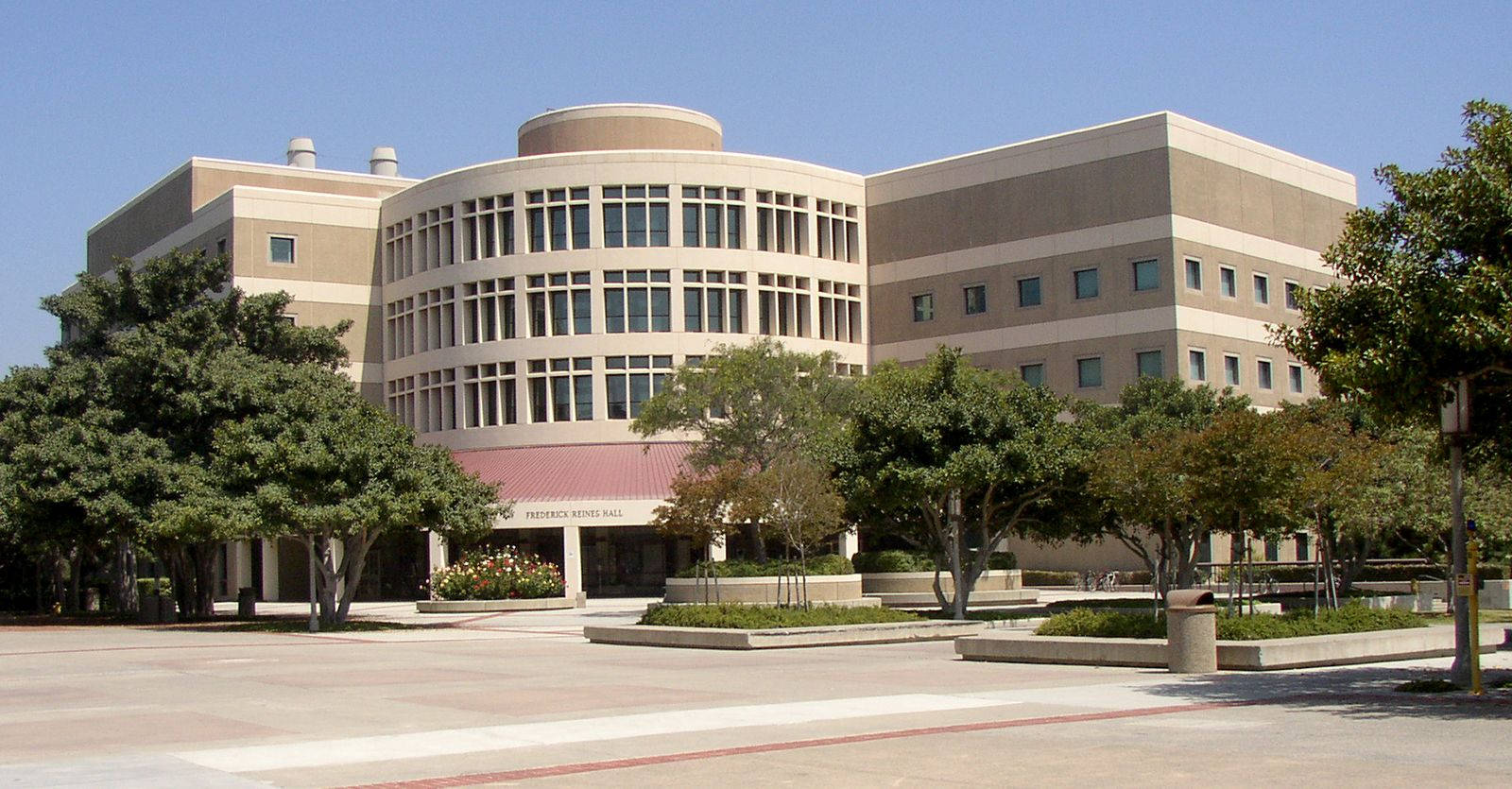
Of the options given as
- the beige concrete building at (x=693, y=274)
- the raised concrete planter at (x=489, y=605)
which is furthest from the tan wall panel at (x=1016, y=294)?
the raised concrete planter at (x=489, y=605)

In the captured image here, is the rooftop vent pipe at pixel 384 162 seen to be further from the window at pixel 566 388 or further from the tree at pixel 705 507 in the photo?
the tree at pixel 705 507

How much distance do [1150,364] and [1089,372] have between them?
2.79 m

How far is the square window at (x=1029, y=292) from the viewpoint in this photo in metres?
66.3

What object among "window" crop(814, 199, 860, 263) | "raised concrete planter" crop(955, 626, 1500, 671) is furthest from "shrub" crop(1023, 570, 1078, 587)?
"raised concrete planter" crop(955, 626, 1500, 671)

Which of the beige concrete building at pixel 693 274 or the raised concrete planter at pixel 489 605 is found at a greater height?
the beige concrete building at pixel 693 274

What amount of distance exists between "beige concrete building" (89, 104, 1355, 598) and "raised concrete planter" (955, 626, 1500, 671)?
35.4m

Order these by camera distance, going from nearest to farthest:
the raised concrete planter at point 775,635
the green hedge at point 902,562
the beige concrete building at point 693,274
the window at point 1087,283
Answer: the raised concrete planter at point 775,635
the green hedge at point 902,562
the beige concrete building at point 693,274
the window at point 1087,283

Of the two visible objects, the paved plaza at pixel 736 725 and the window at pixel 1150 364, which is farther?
the window at pixel 1150 364

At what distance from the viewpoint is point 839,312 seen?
70.8m

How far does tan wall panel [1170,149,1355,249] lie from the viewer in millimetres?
63375

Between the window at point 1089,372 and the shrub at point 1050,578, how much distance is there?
7922 millimetres

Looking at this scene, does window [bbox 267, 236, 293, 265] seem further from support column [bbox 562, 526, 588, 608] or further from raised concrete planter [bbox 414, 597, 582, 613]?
raised concrete planter [bbox 414, 597, 582, 613]

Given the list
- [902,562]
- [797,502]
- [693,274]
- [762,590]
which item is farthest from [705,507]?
[693,274]

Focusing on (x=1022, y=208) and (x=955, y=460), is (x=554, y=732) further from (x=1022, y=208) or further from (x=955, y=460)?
(x=1022, y=208)
